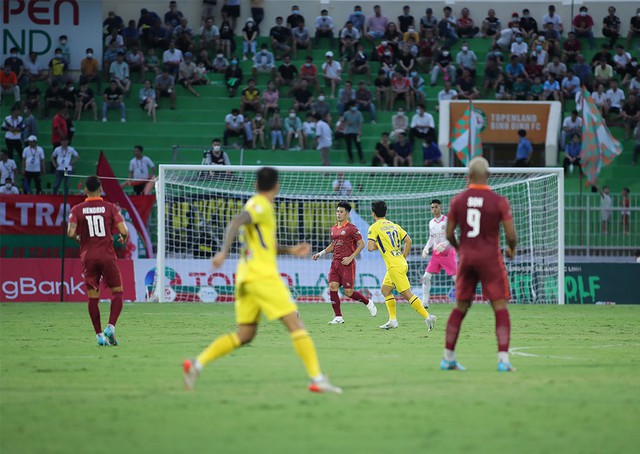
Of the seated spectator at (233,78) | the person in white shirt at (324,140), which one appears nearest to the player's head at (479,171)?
the person in white shirt at (324,140)

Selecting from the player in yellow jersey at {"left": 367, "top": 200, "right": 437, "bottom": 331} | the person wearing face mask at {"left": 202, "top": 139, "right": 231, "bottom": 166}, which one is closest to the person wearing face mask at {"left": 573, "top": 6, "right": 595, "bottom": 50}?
the person wearing face mask at {"left": 202, "top": 139, "right": 231, "bottom": 166}

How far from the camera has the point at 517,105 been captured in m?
36.7

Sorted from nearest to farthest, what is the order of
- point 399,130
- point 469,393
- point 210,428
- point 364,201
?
point 210,428 < point 469,393 < point 364,201 < point 399,130

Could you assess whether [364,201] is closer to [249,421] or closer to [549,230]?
[549,230]

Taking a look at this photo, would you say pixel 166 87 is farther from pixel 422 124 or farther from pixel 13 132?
pixel 422 124

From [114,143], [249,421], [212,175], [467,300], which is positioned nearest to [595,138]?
[212,175]

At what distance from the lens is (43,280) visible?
27.2m

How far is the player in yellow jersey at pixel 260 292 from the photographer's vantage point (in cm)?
931

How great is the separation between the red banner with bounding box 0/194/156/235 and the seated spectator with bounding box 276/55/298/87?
39.7ft

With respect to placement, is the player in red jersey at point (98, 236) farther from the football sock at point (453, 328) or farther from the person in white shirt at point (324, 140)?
the person in white shirt at point (324, 140)

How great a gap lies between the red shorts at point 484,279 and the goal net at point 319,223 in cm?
1496

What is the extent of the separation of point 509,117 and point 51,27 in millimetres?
17281

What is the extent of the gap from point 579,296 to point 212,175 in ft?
34.8

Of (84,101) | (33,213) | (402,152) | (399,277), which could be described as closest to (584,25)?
(402,152)
